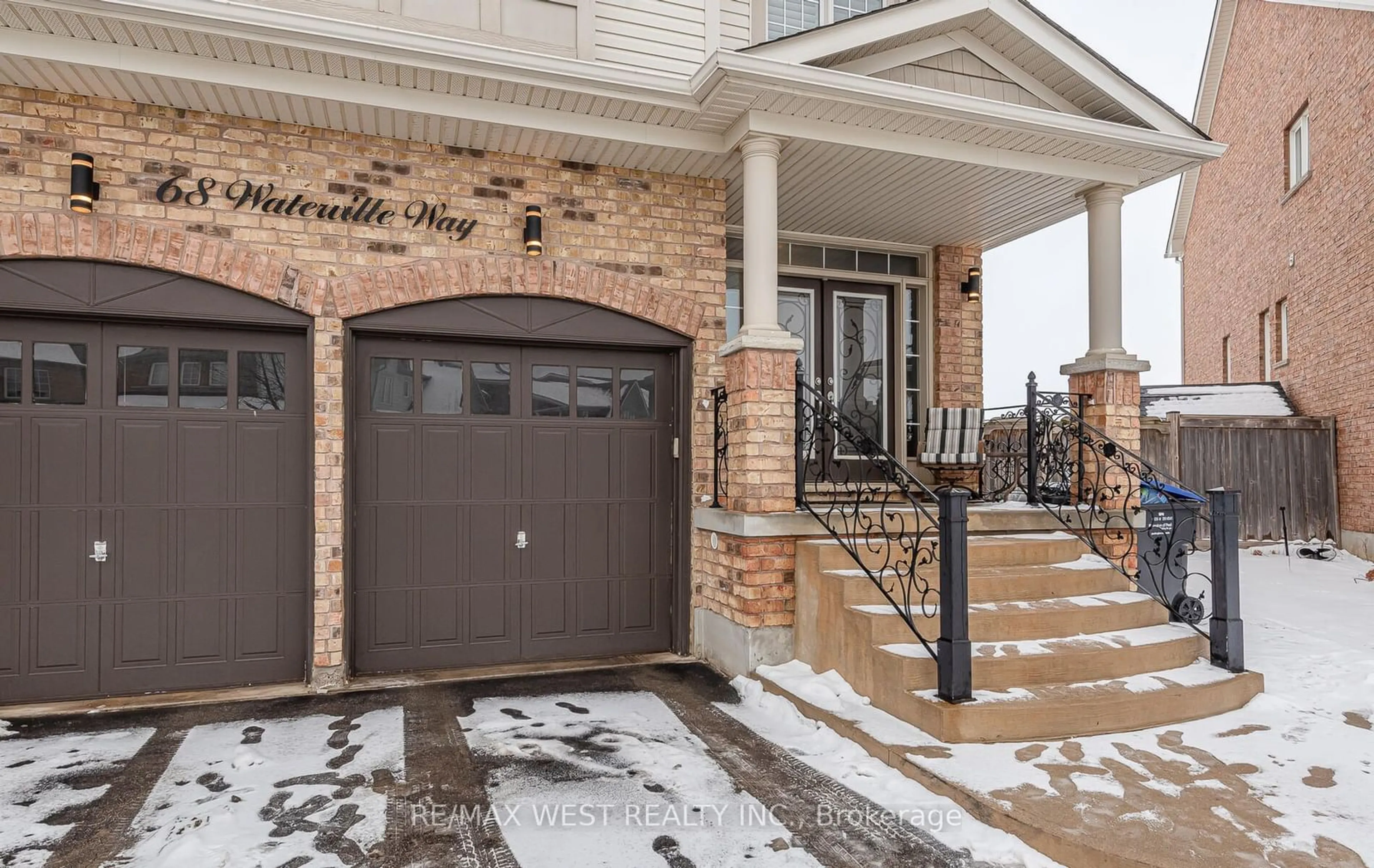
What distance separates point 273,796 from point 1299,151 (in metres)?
13.6

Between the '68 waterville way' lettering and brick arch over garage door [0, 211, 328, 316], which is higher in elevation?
the '68 waterville way' lettering

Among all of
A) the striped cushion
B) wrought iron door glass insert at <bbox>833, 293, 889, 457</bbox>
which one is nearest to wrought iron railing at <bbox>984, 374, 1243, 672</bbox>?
the striped cushion

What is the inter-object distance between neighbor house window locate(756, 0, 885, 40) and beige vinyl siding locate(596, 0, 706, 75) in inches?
36.3

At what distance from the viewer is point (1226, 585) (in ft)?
14.7

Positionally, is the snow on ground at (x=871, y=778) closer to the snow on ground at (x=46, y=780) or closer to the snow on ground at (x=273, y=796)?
the snow on ground at (x=273, y=796)

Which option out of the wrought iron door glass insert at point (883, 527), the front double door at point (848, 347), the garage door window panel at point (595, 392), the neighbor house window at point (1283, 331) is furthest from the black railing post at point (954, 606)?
the neighbor house window at point (1283, 331)

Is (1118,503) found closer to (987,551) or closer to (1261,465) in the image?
(987,551)

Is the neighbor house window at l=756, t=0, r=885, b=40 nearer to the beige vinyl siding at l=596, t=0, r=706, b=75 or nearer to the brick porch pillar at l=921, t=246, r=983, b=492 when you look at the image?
the beige vinyl siding at l=596, t=0, r=706, b=75

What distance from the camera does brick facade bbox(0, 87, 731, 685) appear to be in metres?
4.50

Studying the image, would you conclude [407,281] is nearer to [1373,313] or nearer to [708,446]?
[708,446]

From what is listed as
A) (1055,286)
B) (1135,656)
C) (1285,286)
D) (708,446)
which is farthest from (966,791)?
(1055,286)

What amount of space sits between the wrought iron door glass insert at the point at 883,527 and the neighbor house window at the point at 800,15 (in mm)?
2989

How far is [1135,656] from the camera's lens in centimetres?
420

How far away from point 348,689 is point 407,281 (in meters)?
2.47
